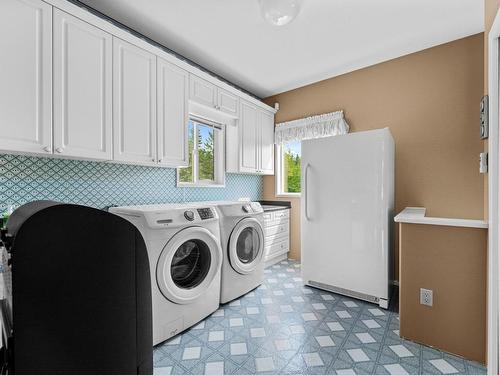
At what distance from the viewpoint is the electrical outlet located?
1707 mm

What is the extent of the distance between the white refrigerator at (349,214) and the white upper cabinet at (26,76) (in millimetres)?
2154

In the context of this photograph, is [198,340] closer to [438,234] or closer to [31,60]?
[438,234]

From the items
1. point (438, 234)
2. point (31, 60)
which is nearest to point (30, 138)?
point (31, 60)

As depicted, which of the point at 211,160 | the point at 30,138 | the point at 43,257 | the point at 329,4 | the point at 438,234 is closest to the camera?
the point at 43,257

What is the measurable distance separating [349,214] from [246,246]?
105cm

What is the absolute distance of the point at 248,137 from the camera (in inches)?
132

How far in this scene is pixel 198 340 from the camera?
1.80 meters

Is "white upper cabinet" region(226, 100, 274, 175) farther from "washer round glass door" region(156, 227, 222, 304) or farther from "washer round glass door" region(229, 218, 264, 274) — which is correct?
"washer round glass door" region(156, 227, 222, 304)

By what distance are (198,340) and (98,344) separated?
156 cm

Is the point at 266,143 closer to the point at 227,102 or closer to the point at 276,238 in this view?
the point at 227,102

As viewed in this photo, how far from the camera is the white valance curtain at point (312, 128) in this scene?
123 inches

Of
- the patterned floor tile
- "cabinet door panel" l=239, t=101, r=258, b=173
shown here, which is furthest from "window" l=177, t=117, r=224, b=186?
the patterned floor tile

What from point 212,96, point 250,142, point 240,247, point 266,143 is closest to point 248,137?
point 250,142

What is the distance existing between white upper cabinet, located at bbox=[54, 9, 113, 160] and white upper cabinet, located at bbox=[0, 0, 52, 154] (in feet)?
0.17
